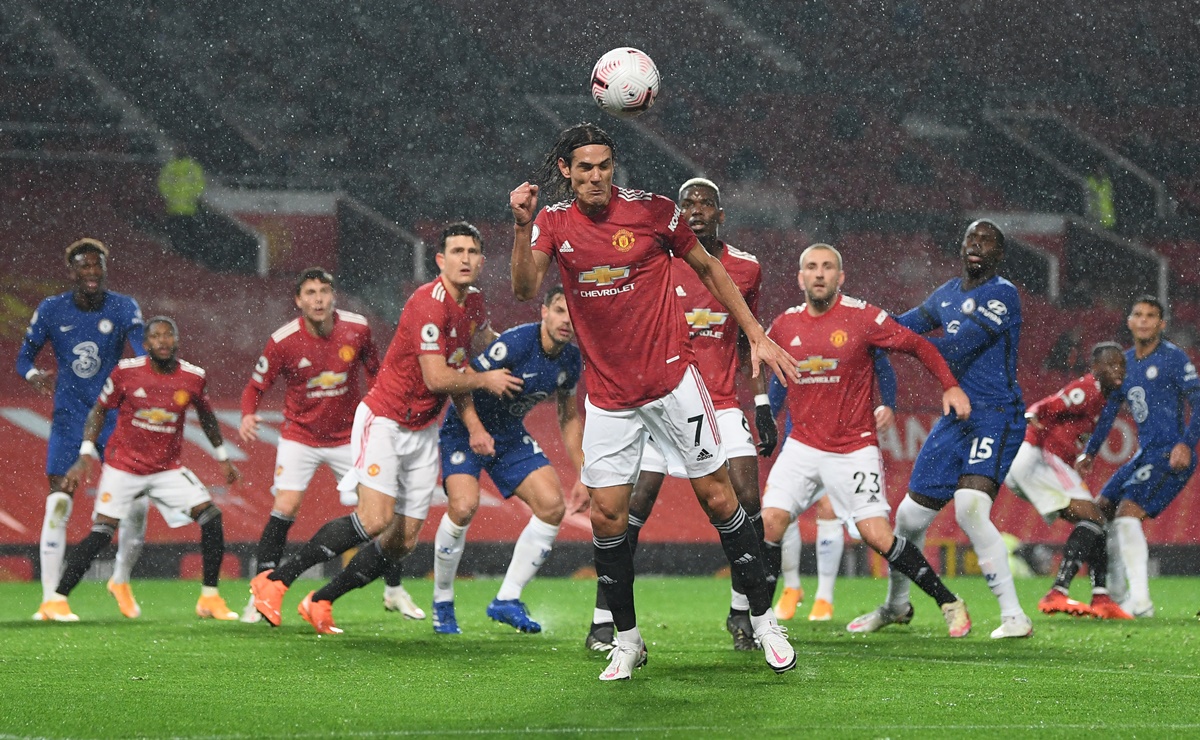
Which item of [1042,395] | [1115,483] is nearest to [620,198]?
[1115,483]

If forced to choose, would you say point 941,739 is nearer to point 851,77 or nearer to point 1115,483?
point 1115,483

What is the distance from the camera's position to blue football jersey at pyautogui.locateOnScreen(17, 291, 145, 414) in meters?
9.25

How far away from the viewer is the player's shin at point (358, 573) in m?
6.97

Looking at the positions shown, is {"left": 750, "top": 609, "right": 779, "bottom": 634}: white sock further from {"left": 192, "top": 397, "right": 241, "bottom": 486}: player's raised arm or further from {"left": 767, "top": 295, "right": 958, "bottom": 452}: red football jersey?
{"left": 192, "top": 397, "right": 241, "bottom": 486}: player's raised arm

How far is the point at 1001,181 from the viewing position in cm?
1731

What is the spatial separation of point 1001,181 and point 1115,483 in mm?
8505

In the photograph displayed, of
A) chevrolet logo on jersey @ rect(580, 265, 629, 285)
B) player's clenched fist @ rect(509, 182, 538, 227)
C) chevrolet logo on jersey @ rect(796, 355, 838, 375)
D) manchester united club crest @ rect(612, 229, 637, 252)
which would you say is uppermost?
player's clenched fist @ rect(509, 182, 538, 227)

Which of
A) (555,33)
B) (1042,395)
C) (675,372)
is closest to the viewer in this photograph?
(675,372)

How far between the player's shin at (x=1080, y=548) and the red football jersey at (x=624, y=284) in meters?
4.88

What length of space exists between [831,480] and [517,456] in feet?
5.39

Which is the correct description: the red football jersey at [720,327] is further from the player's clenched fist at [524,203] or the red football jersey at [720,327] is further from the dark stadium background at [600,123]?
the dark stadium background at [600,123]

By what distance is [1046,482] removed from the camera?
9.54 m

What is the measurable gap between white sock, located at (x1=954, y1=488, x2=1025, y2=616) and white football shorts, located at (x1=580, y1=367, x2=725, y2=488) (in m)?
A: 2.38

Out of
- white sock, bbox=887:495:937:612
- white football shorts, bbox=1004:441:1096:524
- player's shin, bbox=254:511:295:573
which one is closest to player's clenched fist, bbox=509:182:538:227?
white sock, bbox=887:495:937:612
